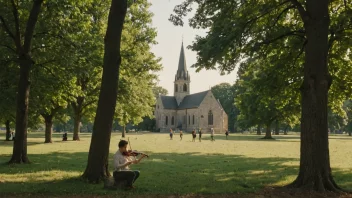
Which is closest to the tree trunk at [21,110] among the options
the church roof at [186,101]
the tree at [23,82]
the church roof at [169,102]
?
the tree at [23,82]

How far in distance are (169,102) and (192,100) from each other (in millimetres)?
8974

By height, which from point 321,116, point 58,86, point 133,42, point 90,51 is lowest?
point 321,116

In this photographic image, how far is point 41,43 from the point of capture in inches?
651

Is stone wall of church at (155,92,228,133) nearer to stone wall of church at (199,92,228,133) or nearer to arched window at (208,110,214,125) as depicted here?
stone wall of church at (199,92,228,133)

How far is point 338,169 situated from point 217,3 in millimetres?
8770

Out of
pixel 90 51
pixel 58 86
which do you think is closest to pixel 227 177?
pixel 90 51

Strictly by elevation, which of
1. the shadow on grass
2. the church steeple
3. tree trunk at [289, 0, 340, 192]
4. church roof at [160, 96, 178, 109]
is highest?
the church steeple

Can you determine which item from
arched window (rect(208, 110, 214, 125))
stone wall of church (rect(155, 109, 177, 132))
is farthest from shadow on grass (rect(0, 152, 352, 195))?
stone wall of church (rect(155, 109, 177, 132))

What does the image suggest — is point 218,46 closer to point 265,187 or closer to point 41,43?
point 265,187

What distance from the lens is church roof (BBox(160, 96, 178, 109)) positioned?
347 feet

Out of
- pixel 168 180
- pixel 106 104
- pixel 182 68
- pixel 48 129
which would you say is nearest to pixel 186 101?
pixel 182 68

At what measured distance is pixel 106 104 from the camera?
9891 millimetres

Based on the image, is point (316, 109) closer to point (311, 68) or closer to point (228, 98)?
point (311, 68)

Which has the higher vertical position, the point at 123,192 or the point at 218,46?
the point at 218,46
